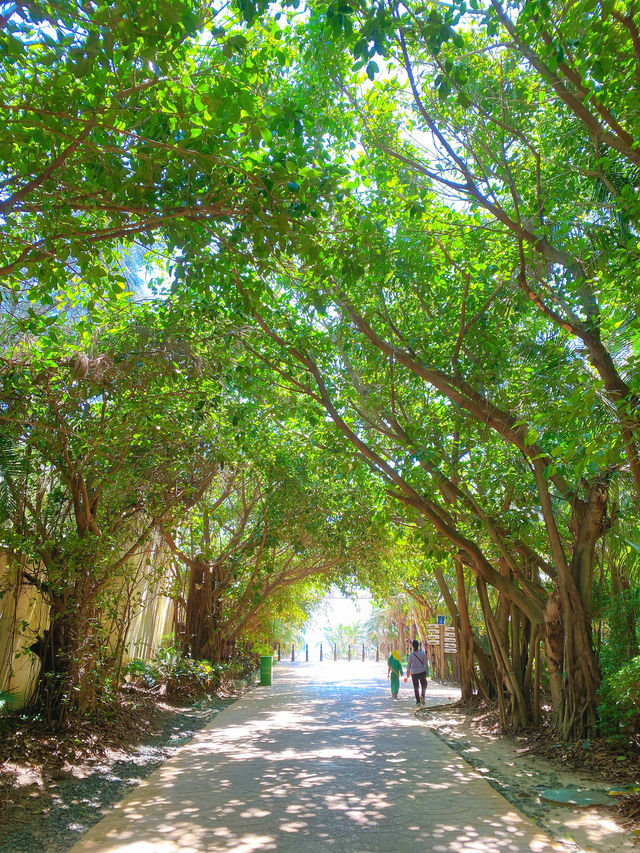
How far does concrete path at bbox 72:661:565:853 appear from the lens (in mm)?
4906

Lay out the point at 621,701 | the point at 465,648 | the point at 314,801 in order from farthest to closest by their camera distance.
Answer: the point at 465,648, the point at 621,701, the point at 314,801

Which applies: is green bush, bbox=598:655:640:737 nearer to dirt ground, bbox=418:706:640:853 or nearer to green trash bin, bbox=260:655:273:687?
dirt ground, bbox=418:706:640:853

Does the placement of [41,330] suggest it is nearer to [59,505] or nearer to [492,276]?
[59,505]

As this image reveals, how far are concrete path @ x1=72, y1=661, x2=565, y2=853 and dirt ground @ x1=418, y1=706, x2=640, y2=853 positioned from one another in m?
0.24

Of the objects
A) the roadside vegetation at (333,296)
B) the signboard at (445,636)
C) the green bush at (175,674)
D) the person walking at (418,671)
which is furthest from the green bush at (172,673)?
the signboard at (445,636)

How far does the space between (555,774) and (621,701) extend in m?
1.12

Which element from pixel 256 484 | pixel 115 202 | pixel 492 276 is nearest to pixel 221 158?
pixel 115 202

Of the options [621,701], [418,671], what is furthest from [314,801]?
[418,671]

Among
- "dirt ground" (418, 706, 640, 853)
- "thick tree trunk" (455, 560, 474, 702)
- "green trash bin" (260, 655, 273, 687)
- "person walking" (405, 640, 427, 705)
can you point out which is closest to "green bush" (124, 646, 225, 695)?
"person walking" (405, 640, 427, 705)

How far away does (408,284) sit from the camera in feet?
28.7

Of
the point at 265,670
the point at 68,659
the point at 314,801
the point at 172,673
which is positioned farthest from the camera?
the point at 265,670

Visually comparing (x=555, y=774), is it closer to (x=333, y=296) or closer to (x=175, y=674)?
(x=333, y=296)

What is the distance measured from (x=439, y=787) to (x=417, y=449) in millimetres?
4309

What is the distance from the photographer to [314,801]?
614 centimetres
